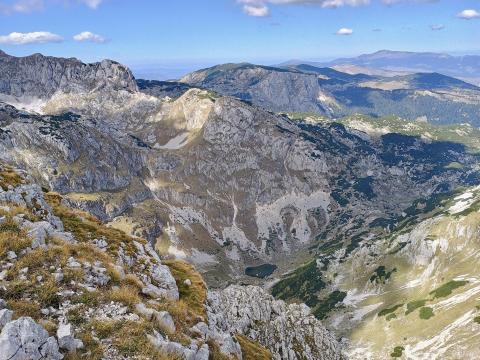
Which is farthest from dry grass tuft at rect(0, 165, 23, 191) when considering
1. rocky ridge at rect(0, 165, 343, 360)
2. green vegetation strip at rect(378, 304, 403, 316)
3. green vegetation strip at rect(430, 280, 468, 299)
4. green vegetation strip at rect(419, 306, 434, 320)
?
green vegetation strip at rect(378, 304, 403, 316)

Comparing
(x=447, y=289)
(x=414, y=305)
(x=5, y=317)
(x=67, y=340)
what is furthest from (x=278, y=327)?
(x=447, y=289)

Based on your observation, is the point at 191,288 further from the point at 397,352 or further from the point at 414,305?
the point at 414,305

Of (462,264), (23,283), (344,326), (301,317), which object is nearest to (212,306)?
(23,283)

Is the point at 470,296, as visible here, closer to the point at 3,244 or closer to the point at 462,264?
the point at 462,264

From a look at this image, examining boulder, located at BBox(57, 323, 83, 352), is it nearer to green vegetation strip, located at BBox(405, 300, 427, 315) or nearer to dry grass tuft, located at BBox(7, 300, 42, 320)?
dry grass tuft, located at BBox(7, 300, 42, 320)

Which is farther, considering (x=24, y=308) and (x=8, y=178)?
(x=8, y=178)
